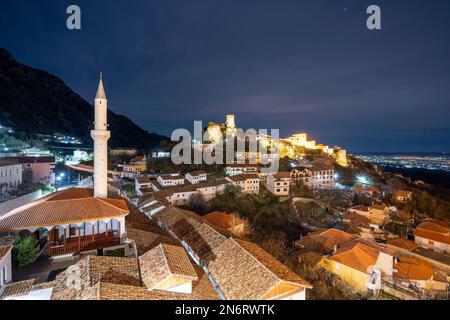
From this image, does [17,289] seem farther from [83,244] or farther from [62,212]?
[62,212]

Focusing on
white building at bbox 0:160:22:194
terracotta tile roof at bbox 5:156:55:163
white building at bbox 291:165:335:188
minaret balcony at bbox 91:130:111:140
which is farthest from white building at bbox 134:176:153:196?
white building at bbox 291:165:335:188

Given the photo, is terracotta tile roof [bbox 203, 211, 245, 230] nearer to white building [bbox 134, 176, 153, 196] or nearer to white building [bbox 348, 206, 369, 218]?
white building [bbox 134, 176, 153, 196]

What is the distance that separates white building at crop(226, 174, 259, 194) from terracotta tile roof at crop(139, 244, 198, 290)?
78.4 ft

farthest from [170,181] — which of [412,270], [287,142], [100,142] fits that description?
[287,142]

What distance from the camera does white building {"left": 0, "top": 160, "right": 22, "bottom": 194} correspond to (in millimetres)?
23625

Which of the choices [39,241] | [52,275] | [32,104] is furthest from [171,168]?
[32,104]

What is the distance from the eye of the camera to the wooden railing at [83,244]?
11.1m

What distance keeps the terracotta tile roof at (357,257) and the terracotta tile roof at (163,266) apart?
13497mm

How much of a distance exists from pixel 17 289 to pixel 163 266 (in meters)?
5.00

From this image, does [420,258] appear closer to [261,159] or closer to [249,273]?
[249,273]

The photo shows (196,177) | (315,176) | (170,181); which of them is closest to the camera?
(170,181)

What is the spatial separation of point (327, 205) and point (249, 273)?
95.0 feet

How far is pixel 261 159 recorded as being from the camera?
4909cm

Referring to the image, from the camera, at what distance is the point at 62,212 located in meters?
11.5
